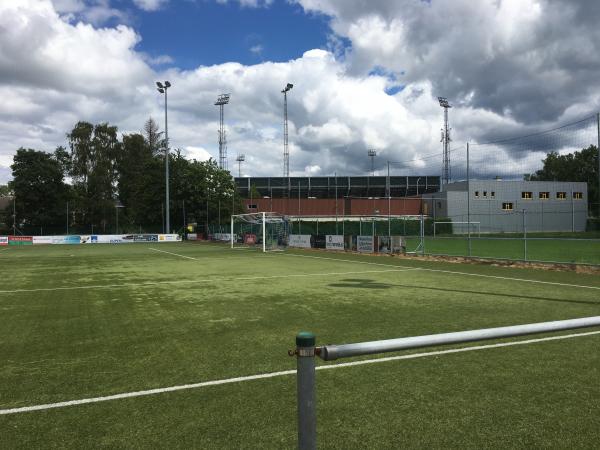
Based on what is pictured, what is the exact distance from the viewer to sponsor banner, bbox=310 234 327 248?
32719mm

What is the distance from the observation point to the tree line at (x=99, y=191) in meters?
64.3

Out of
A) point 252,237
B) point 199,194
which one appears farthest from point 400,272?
point 199,194

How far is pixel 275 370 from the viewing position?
5430mm

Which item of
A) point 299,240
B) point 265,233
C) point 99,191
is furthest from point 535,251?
point 99,191

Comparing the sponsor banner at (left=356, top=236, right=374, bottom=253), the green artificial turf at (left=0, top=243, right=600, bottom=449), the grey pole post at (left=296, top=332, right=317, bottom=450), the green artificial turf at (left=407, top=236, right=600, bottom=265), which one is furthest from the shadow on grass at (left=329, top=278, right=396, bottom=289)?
the sponsor banner at (left=356, top=236, right=374, bottom=253)

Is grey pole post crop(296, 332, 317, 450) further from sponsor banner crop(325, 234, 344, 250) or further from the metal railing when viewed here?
sponsor banner crop(325, 234, 344, 250)

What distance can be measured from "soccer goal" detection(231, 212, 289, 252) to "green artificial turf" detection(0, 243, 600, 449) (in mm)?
22698

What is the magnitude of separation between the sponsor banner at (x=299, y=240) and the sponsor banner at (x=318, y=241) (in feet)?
1.77

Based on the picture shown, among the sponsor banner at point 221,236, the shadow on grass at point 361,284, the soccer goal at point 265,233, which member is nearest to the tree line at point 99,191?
the sponsor banner at point 221,236

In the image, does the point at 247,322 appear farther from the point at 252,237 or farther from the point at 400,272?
the point at 252,237

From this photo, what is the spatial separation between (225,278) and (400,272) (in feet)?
21.1

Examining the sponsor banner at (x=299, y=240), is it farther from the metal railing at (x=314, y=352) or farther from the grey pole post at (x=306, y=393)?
the grey pole post at (x=306, y=393)

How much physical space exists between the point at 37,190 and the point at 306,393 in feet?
241

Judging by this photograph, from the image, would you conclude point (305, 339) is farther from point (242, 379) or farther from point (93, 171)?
point (93, 171)
